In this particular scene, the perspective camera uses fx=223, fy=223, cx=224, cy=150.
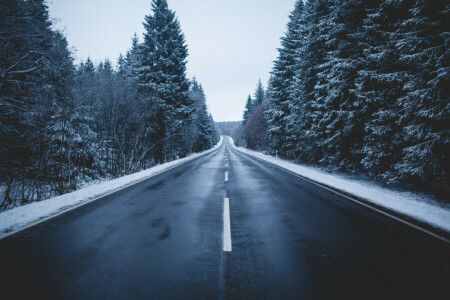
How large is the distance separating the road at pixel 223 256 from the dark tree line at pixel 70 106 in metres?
6.16

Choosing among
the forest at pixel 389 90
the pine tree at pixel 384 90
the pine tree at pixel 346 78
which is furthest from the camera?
the pine tree at pixel 346 78

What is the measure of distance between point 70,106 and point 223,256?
46.1 feet

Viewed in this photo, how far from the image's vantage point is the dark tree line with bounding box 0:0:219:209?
9.05 meters

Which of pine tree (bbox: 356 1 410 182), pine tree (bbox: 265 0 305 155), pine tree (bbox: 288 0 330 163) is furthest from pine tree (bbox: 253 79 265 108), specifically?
pine tree (bbox: 356 1 410 182)

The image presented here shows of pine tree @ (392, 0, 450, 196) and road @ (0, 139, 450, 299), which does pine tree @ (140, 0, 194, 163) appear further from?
pine tree @ (392, 0, 450, 196)

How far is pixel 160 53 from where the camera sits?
22.2 meters

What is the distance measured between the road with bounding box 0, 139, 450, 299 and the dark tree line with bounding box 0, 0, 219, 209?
20.2 feet

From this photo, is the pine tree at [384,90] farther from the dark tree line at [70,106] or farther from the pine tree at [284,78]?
the dark tree line at [70,106]

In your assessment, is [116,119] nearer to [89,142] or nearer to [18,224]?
[89,142]

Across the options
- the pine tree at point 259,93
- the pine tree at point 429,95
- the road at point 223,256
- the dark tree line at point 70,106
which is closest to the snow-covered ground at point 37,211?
the road at point 223,256

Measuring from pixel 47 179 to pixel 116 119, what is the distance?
7420mm

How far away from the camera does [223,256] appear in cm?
355

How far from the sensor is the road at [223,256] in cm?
273

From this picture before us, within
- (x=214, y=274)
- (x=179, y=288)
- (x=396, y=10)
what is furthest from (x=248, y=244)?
(x=396, y=10)
